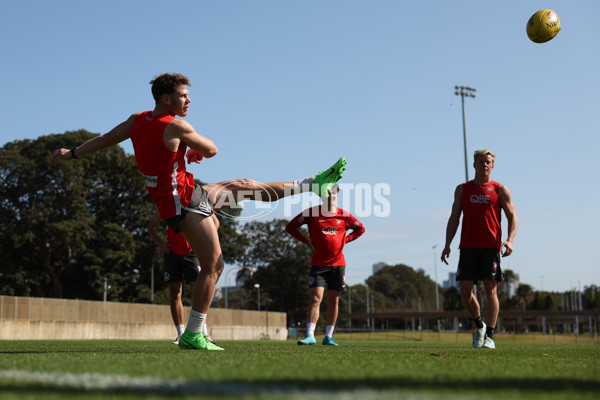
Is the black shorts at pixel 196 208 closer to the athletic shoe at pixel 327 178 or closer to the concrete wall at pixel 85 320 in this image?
the athletic shoe at pixel 327 178

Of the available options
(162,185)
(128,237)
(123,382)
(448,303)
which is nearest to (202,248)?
(162,185)

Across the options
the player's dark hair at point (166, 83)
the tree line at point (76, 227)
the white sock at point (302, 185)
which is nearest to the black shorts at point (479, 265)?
the white sock at point (302, 185)

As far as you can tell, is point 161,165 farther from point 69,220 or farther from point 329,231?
point 69,220

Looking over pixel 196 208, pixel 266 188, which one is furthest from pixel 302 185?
pixel 196 208

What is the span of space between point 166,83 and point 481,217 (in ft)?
13.3

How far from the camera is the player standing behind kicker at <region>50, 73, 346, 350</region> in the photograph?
533 centimetres

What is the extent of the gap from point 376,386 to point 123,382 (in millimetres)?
1058

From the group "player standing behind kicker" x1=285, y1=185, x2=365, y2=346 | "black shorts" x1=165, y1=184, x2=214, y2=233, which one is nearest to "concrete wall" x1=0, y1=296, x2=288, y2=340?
"player standing behind kicker" x1=285, y1=185, x2=365, y2=346

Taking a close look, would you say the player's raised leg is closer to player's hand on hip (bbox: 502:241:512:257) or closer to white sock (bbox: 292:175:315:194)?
white sock (bbox: 292:175:315:194)

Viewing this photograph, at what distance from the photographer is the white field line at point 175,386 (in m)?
2.36

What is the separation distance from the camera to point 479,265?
754cm

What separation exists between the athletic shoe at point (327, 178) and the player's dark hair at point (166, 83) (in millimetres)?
1672

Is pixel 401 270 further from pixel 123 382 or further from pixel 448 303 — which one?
pixel 123 382

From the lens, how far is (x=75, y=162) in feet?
141
